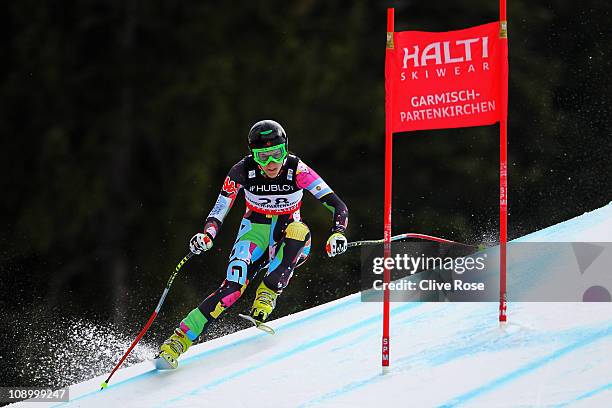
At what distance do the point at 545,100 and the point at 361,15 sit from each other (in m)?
2.61

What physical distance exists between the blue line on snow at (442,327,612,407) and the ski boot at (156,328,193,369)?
5.29 ft

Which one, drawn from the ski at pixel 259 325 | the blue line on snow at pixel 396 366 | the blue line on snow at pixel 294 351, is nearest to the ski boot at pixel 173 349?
the blue line on snow at pixel 294 351

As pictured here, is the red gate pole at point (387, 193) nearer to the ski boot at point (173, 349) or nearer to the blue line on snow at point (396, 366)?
the blue line on snow at point (396, 366)

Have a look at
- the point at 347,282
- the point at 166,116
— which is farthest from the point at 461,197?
the point at 166,116

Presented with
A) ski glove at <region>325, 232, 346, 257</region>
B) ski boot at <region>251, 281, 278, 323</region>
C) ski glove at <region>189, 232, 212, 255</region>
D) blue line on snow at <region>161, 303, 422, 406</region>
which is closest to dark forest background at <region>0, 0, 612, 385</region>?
blue line on snow at <region>161, 303, 422, 406</region>

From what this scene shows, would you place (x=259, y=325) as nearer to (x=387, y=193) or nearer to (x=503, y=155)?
(x=387, y=193)

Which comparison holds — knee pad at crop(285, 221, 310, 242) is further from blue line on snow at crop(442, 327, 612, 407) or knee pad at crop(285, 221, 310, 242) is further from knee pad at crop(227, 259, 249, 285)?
blue line on snow at crop(442, 327, 612, 407)

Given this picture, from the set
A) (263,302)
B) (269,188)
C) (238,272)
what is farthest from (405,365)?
(269,188)

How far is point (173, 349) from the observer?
5.77 m

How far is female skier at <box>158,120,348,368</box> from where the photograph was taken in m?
5.68

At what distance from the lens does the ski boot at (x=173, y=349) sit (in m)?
5.73

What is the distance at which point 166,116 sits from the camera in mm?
13188

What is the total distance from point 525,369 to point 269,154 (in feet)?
5.75

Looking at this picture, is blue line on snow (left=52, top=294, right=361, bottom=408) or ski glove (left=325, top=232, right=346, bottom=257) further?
blue line on snow (left=52, top=294, right=361, bottom=408)
